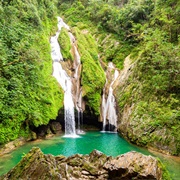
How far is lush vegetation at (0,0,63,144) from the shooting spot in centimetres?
1132

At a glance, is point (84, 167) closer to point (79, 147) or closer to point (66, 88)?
point (79, 147)

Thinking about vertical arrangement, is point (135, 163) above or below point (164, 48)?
below

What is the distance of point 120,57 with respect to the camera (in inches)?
930

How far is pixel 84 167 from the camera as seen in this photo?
6.27 metres

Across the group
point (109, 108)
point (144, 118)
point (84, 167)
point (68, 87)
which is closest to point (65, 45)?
point (68, 87)

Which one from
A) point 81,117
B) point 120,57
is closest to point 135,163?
point 81,117

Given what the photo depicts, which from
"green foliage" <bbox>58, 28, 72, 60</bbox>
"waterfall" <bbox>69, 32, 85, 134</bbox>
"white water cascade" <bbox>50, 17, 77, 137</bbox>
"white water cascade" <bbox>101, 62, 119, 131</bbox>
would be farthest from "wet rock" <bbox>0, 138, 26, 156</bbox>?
"green foliage" <bbox>58, 28, 72, 60</bbox>

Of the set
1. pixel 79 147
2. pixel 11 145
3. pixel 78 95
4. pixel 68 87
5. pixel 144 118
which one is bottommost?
pixel 79 147

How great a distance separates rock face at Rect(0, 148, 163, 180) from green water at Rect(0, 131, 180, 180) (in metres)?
3.67

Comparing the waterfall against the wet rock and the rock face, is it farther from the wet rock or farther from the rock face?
the rock face

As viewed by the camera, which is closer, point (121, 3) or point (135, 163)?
point (135, 163)

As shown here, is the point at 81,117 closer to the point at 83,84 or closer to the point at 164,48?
the point at 83,84

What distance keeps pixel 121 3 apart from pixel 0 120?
3213 centimetres

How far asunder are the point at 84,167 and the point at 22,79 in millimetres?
9237
